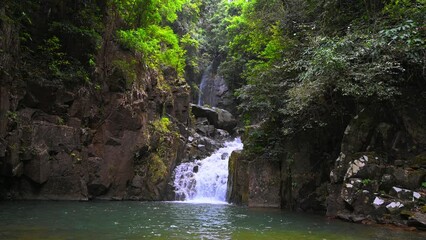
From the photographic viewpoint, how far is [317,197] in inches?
618

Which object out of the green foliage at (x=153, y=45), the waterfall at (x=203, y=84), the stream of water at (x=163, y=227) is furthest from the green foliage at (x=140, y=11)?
the waterfall at (x=203, y=84)

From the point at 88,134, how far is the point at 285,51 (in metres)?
10.3

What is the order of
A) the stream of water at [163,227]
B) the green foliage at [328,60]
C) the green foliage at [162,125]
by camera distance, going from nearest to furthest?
the stream of water at [163,227], the green foliage at [328,60], the green foliage at [162,125]

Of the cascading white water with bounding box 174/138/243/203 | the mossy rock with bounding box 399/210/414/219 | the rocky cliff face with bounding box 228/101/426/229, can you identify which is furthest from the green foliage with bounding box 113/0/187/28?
the mossy rock with bounding box 399/210/414/219

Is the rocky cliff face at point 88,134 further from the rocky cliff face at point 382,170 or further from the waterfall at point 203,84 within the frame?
the waterfall at point 203,84

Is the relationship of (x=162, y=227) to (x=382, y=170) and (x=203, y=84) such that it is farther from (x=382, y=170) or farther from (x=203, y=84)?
(x=203, y=84)

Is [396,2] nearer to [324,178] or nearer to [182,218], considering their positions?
[324,178]

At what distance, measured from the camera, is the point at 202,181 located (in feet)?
72.9

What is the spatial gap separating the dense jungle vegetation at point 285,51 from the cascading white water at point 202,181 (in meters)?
4.06

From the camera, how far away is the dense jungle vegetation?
489 inches

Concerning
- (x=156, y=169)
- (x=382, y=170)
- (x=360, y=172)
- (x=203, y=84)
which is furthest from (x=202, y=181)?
(x=203, y=84)

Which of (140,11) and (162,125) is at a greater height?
(140,11)

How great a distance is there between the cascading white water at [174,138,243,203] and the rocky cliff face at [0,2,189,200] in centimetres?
92

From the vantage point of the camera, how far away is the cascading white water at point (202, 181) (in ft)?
69.9
